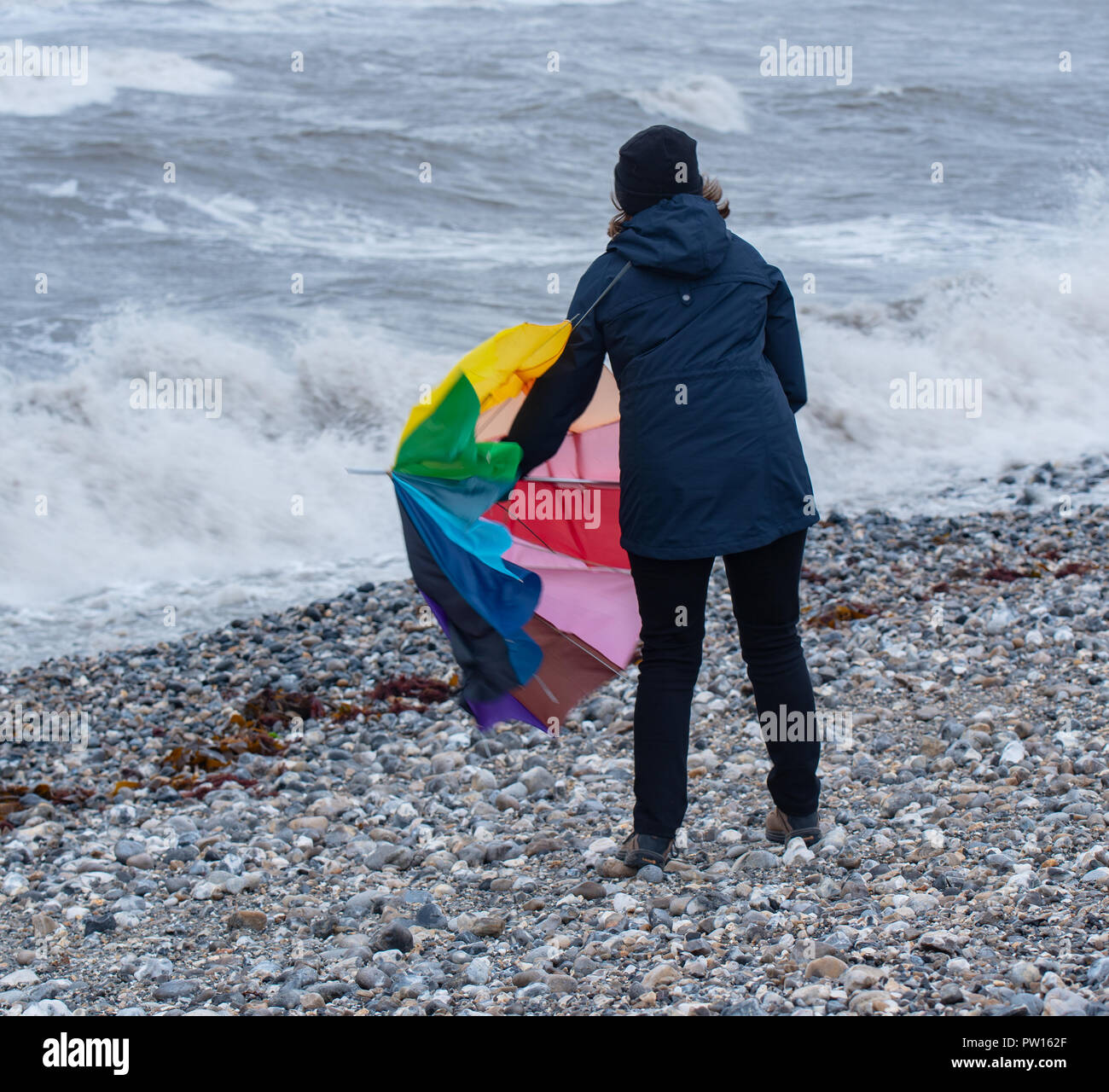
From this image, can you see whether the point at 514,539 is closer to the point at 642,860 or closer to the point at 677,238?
the point at 642,860

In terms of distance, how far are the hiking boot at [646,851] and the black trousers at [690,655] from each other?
3 cm

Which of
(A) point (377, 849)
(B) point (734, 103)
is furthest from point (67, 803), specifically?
(B) point (734, 103)

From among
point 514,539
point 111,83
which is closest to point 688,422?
point 514,539

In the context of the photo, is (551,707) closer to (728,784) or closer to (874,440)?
(728,784)

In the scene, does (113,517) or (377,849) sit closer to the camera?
(377,849)

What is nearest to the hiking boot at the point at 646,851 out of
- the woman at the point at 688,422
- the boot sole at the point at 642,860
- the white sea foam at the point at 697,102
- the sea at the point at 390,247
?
the boot sole at the point at 642,860

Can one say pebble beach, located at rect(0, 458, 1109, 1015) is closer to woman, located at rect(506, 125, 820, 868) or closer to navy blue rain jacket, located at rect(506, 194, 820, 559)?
woman, located at rect(506, 125, 820, 868)

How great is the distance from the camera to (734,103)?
2875 cm

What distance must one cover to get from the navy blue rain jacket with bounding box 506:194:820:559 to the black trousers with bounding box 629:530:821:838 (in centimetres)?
13

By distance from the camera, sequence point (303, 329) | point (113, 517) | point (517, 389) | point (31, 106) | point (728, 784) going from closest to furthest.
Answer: point (517, 389), point (728, 784), point (113, 517), point (303, 329), point (31, 106)

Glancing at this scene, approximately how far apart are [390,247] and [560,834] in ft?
50.5

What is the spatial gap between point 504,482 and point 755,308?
3.62 feet

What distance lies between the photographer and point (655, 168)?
4305mm

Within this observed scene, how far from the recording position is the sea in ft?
39.1
